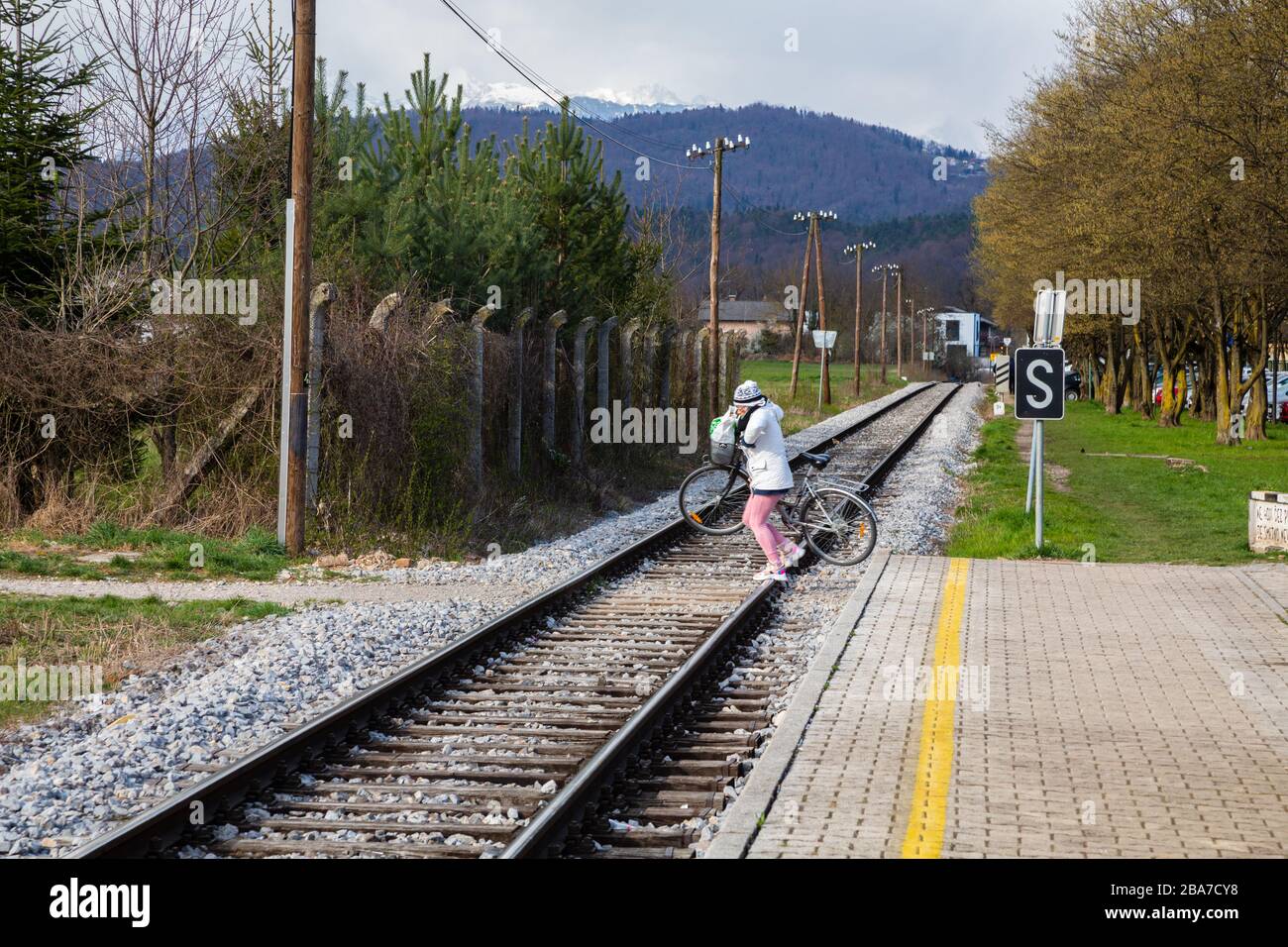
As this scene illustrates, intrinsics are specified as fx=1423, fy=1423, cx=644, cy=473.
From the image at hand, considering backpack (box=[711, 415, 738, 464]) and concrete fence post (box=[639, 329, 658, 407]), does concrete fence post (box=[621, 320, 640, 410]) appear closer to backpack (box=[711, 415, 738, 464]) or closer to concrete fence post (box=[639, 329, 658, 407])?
concrete fence post (box=[639, 329, 658, 407])

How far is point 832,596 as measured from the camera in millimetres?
13211

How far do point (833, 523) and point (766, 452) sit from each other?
4.76ft

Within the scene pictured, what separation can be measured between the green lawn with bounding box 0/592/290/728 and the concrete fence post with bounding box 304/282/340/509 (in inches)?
128

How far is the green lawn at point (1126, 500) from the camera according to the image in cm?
1658

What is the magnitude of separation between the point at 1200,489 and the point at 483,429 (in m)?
12.4

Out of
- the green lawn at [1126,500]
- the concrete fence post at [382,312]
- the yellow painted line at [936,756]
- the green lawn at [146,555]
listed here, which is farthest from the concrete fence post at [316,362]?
the green lawn at [1126,500]

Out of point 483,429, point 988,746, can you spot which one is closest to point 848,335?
point 483,429

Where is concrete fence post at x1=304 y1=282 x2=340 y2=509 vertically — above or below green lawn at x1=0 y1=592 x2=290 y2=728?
above

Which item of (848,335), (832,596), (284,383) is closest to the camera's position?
(832,596)

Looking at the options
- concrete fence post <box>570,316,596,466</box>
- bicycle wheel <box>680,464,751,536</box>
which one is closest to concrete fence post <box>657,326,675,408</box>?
concrete fence post <box>570,316,596,466</box>

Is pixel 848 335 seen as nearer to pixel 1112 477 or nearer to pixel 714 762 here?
pixel 1112 477

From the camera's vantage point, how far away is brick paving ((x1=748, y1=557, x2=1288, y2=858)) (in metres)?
6.22
